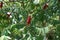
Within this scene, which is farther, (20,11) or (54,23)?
(20,11)

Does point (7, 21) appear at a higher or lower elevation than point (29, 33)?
higher

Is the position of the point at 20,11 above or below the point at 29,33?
above

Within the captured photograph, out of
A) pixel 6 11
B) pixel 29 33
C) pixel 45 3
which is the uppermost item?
pixel 6 11

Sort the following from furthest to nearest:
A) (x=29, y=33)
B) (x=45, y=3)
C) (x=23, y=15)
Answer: (x=23, y=15)
(x=45, y=3)
(x=29, y=33)

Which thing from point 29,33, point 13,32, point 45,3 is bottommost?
point 29,33

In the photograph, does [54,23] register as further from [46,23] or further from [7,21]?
[7,21]

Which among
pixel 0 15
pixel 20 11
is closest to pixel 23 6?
pixel 20 11

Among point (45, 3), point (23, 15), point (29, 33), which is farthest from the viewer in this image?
point (23, 15)

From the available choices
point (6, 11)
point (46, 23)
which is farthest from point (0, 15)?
point (46, 23)

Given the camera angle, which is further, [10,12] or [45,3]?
[10,12]
